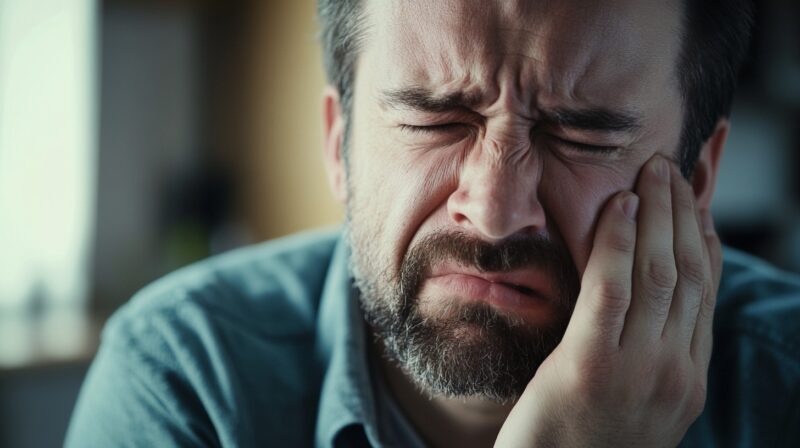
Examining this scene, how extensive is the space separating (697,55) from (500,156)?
321 mm

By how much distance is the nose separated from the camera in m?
0.76

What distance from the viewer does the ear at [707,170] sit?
1.00 meters

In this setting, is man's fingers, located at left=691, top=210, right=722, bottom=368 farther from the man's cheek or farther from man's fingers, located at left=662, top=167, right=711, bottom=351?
the man's cheek

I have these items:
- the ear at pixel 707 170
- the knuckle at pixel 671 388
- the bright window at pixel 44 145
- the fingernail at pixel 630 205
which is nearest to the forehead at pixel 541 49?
the fingernail at pixel 630 205

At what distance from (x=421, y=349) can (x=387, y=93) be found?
311mm

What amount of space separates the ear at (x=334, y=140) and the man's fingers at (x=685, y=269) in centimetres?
44

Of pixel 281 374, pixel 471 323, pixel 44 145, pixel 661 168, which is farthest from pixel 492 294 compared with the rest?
pixel 44 145

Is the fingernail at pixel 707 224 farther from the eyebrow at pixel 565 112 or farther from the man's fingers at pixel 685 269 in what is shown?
the eyebrow at pixel 565 112

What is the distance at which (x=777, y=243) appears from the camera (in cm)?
236

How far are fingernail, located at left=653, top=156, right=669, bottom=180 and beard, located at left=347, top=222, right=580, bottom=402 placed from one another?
154 mm

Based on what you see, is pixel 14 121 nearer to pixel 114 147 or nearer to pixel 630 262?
pixel 114 147

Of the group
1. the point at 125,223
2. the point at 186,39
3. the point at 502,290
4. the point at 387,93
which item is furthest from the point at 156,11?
the point at 502,290

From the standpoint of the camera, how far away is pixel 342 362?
1.00 meters

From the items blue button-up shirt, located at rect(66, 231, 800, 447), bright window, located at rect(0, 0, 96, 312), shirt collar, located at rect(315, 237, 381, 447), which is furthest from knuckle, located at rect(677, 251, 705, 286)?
bright window, located at rect(0, 0, 96, 312)
